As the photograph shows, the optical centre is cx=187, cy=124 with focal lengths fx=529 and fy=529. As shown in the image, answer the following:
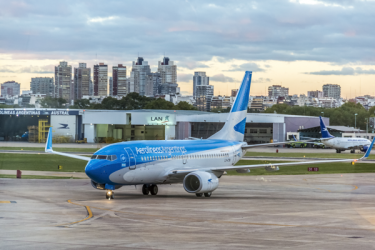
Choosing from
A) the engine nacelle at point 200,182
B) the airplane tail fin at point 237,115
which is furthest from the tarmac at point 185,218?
the airplane tail fin at point 237,115

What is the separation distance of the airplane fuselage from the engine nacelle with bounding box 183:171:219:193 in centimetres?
85

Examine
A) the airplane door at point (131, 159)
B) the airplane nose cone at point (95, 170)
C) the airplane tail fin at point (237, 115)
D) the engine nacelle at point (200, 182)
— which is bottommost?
the engine nacelle at point (200, 182)

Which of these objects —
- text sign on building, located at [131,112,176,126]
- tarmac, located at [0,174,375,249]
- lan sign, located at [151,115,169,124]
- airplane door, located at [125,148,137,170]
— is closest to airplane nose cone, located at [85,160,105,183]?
tarmac, located at [0,174,375,249]

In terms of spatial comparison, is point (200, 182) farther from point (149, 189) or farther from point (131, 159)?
point (131, 159)

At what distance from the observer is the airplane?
3622 cm

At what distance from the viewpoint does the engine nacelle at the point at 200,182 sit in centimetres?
3806

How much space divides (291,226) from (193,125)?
12129 cm

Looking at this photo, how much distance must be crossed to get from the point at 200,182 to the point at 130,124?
10519 centimetres

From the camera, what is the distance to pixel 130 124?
465 feet

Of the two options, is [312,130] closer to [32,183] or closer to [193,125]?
[193,125]

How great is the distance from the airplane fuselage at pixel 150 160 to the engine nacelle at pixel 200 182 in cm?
85

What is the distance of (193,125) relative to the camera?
480 ft

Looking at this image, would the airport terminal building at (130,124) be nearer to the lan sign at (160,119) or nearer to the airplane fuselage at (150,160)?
the lan sign at (160,119)

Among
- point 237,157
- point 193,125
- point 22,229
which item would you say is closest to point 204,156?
point 237,157
